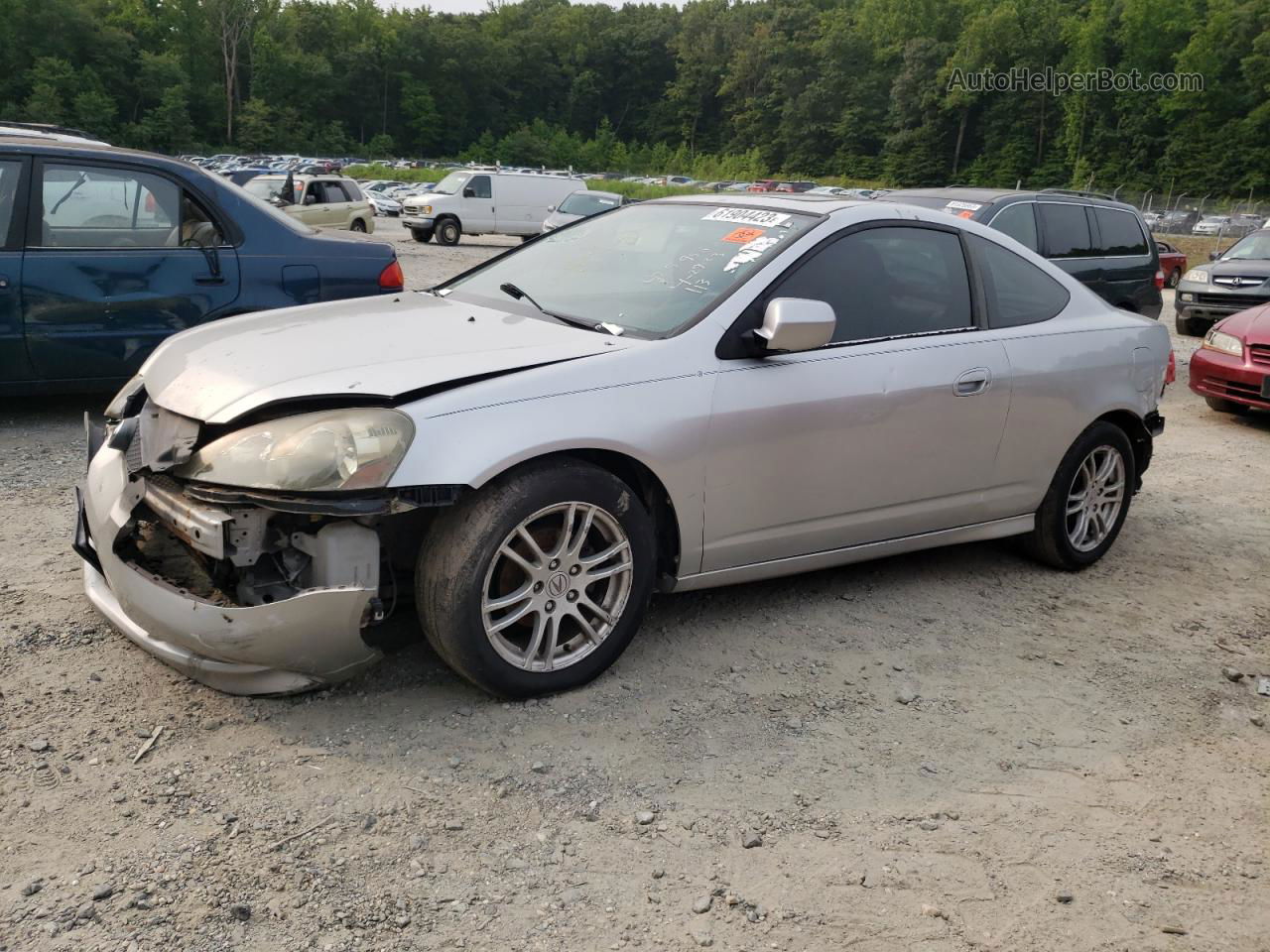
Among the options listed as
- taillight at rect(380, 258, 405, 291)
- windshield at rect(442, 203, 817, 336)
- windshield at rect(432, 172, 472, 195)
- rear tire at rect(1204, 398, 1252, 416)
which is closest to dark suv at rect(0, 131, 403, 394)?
taillight at rect(380, 258, 405, 291)

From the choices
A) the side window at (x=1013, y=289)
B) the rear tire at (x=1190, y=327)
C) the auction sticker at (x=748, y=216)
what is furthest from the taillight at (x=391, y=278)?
the rear tire at (x=1190, y=327)

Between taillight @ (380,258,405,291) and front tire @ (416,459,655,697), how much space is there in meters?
3.90

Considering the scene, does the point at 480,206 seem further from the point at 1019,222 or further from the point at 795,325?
the point at 795,325

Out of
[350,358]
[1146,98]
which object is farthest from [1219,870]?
[1146,98]

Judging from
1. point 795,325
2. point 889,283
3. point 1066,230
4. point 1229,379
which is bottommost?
point 1229,379

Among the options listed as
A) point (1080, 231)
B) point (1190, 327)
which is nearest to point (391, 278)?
point (1080, 231)

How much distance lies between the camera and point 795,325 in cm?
360

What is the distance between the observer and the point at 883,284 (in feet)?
13.8

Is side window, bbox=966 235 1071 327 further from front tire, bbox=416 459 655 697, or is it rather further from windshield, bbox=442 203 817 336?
front tire, bbox=416 459 655 697

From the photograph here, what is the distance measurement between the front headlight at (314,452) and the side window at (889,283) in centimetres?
153

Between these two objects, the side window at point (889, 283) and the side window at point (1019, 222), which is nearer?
the side window at point (889, 283)

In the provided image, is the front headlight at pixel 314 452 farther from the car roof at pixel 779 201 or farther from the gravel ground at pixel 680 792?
the car roof at pixel 779 201

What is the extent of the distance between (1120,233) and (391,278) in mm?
7432

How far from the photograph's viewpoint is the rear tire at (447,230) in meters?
28.8
